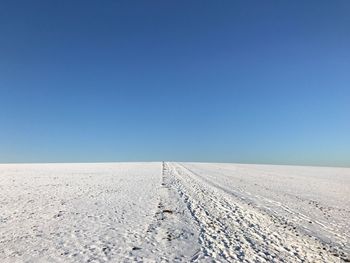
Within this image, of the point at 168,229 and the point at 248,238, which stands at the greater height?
the point at 168,229

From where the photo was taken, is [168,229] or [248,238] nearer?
[248,238]

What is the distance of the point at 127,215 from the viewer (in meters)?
15.4

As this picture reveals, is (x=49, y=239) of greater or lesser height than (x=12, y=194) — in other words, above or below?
below

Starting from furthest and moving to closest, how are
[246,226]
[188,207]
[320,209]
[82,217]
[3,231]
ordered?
[320,209] < [188,207] < [82,217] < [246,226] < [3,231]

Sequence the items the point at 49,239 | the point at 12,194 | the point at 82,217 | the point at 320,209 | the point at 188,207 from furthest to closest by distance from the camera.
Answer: the point at 12,194 → the point at 320,209 → the point at 188,207 → the point at 82,217 → the point at 49,239

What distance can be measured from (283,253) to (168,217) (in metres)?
6.00

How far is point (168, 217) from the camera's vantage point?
1485 cm

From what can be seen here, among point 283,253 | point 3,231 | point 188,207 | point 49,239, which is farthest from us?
point 188,207

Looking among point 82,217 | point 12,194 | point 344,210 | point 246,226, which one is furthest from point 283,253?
point 12,194

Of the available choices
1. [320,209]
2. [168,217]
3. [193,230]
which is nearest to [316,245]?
[193,230]

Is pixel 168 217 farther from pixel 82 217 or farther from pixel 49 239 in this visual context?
pixel 49 239

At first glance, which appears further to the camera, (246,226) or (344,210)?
(344,210)

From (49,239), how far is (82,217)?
3687 mm

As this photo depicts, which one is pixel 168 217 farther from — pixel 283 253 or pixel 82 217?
pixel 283 253
